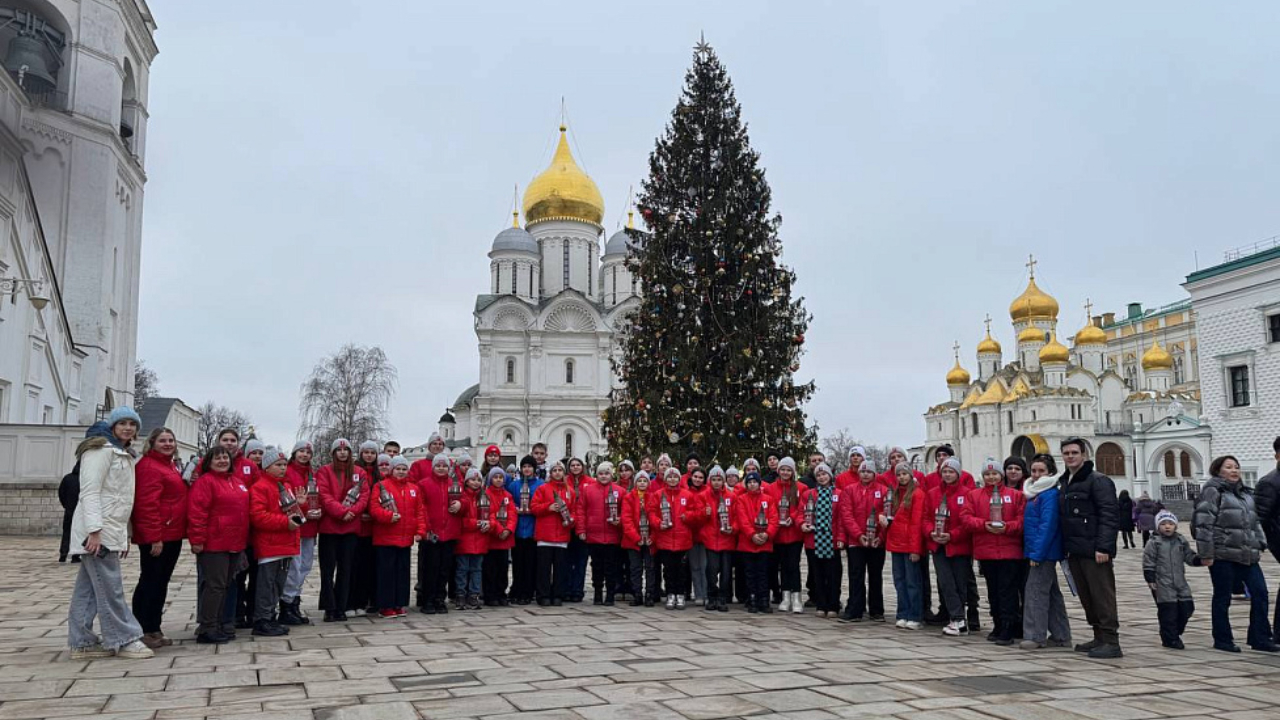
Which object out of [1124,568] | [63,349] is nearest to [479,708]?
[1124,568]

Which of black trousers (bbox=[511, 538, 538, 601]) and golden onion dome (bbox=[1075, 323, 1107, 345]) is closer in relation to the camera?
black trousers (bbox=[511, 538, 538, 601])

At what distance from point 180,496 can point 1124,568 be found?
14582 mm

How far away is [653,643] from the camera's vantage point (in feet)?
22.6

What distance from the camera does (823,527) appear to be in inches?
359

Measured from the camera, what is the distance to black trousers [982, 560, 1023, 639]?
24.6ft

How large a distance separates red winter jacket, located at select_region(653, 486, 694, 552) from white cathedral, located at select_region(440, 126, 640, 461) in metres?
37.5

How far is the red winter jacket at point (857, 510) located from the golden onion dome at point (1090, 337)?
6425 centimetres

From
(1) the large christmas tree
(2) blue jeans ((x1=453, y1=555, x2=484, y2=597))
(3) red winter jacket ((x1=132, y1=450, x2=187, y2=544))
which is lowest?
(2) blue jeans ((x1=453, y1=555, x2=484, y2=597))

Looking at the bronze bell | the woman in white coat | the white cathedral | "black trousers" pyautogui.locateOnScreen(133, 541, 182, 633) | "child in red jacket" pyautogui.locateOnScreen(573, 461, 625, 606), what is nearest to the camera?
the woman in white coat

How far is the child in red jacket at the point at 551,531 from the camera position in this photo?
9.44 metres

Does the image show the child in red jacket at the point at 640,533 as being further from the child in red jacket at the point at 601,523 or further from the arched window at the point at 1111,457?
the arched window at the point at 1111,457

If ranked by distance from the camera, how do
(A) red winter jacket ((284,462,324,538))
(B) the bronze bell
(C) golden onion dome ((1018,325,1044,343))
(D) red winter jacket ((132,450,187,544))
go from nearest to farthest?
(D) red winter jacket ((132,450,187,544)), (A) red winter jacket ((284,462,324,538)), (B) the bronze bell, (C) golden onion dome ((1018,325,1044,343))

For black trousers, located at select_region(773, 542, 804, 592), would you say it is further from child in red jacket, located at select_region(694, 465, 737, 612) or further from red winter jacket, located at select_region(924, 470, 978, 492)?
red winter jacket, located at select_region(924, 470, 978, 492)

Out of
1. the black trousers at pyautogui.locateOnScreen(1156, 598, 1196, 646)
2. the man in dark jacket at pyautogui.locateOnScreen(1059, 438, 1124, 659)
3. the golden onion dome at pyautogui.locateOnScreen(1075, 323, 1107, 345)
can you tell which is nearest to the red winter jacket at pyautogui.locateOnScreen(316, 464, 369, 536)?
the man in dark jacket at pyautogui.locateOnScreen(1059, 438, 1124, 659)
